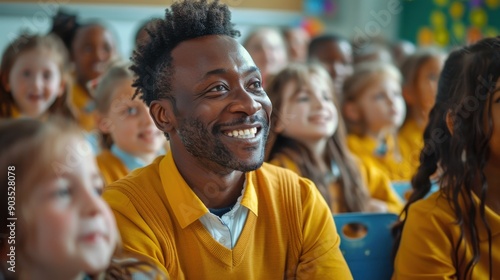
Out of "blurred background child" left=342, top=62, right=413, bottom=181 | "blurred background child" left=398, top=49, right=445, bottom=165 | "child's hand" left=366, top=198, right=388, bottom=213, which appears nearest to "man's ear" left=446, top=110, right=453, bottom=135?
"child's hand" left=366, top=198, right=388, bottom=213

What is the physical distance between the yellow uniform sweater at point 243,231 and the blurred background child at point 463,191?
200mm

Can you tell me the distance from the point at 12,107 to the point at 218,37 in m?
1.66

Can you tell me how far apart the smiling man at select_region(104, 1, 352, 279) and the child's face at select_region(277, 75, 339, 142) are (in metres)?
0.98

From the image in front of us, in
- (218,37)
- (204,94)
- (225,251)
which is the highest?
(218,37)

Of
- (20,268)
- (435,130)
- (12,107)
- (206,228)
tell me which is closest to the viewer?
(20,268)

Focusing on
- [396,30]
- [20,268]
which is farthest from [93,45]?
[396,30]

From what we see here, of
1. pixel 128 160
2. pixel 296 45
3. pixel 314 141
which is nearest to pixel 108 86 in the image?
pixel 128 160

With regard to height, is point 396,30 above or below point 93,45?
below

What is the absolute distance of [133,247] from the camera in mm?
1317

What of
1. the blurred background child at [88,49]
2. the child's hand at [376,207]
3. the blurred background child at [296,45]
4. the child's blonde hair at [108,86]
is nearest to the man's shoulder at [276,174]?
the child's blonde hair at [108,86]

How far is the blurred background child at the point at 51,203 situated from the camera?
1.00m

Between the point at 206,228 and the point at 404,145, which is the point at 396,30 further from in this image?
the point at 206,228

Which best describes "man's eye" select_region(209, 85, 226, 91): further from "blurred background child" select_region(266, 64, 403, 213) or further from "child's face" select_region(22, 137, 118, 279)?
"blurred background child" select_region(266, 64, 403, 213)

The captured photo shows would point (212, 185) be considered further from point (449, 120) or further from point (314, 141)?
point (314, 141)
